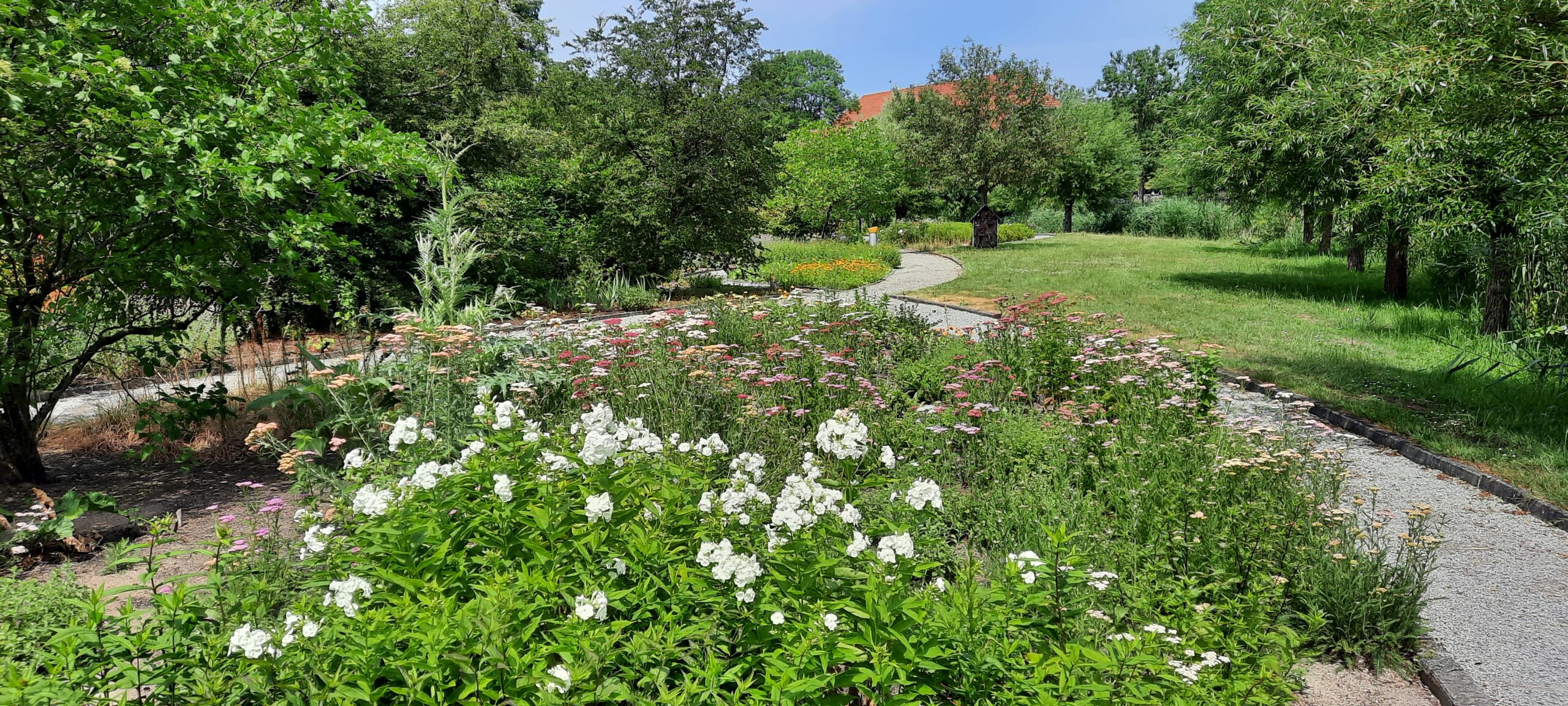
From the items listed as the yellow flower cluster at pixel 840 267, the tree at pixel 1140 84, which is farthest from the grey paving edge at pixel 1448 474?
the tree at pixel 1140 84

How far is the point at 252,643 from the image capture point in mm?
1852

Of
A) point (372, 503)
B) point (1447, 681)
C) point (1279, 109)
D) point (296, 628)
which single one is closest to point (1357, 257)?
point (1279, 109)

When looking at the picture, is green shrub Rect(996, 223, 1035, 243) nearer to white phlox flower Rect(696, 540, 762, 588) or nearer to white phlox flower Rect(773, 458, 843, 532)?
white phlox flower Rect(773, 458, 843, 532)

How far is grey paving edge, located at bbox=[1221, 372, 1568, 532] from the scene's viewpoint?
4.75 meters

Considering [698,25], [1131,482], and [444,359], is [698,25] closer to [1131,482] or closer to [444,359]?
[444,359]

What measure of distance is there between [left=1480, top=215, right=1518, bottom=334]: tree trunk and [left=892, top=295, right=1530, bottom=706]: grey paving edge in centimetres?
485

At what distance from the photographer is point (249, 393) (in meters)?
6.73

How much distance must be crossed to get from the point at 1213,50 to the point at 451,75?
15018 mm

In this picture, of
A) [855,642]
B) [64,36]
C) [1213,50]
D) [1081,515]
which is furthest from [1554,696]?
[1213,50]

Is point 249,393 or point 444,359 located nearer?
point 444,359

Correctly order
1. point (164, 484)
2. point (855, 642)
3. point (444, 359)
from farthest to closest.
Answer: point (444, 359) < point (164, 484) < point (855, 642)

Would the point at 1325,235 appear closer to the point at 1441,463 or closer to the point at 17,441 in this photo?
the point at 1441,463

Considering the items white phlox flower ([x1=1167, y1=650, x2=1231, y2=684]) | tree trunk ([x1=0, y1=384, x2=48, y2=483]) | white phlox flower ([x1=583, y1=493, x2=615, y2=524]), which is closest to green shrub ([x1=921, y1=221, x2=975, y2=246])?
tree trunk ([x1=0, y1=384, x2=48, y2=483])

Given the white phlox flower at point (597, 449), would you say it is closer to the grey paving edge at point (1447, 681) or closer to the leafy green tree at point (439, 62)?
the grey paving edge at point (1447, 681)
